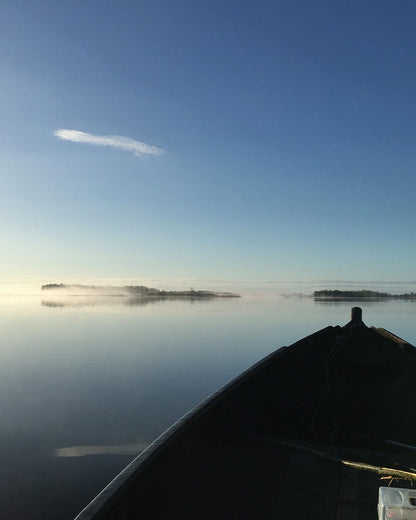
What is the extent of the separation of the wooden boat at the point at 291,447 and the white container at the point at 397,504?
0.03 meters

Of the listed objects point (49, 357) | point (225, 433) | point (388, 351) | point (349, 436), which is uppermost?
point (388, 351)

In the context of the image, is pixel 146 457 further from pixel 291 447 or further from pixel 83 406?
pixel 83 406

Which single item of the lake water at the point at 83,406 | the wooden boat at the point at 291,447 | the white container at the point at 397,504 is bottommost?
the lake water at the point at 83,406

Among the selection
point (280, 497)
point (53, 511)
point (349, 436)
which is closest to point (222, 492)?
point (280, 497)

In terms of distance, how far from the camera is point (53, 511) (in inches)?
297

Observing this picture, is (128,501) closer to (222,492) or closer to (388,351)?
(222,492)

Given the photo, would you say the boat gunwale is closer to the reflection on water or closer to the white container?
the white container

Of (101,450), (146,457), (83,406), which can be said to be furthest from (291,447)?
(83,406)

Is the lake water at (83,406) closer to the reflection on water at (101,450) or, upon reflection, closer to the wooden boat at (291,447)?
the reflection on water at (101,450)

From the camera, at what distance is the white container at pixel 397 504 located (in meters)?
2.93

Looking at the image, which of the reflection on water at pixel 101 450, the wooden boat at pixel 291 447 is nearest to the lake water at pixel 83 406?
the reflection on water at pixel 101 450

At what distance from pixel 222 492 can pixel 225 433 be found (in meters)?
1.23

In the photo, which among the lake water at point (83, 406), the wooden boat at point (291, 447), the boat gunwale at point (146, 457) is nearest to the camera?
the boat gunwale at point (146, 457)

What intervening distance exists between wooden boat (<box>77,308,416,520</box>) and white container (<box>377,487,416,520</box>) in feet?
0.09
